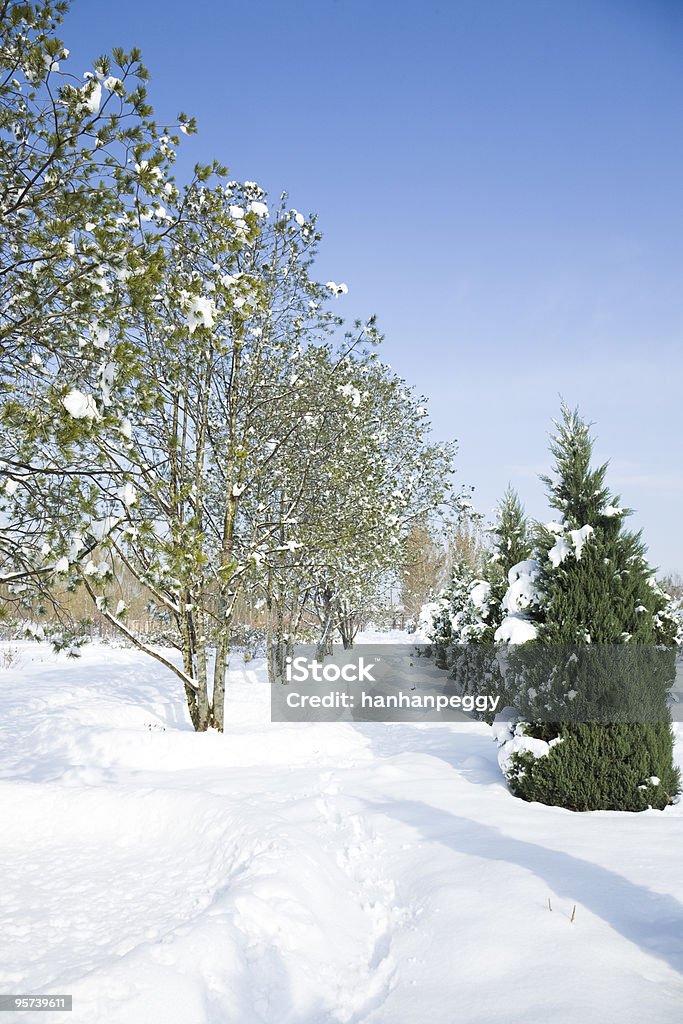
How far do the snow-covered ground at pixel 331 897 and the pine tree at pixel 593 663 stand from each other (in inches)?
13.2

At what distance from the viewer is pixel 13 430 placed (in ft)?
17.2

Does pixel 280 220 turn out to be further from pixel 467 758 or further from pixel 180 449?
pixel 467 758

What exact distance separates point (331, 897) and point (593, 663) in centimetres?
341

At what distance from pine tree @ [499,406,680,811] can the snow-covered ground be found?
1.10ft

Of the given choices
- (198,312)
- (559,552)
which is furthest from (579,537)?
(198,312)

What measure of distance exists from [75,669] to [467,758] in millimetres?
16480

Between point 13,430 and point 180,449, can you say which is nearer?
point 13,430

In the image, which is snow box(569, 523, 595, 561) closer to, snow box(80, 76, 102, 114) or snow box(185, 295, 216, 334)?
snow box(185, 295, 216, 334)

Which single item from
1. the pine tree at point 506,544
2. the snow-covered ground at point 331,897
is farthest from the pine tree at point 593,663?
the pine tree at point 506,544

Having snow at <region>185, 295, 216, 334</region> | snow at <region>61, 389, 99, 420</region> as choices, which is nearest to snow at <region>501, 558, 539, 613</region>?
snow at <region>185, 295, 216, 334</region>

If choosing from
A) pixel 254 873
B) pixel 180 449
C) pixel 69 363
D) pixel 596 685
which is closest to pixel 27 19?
pixel 69 363

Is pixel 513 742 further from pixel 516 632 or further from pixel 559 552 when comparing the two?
pixel 559 552

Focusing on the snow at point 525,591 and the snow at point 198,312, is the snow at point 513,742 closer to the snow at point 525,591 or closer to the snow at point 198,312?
the snow at point 525,591

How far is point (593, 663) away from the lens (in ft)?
20.4
